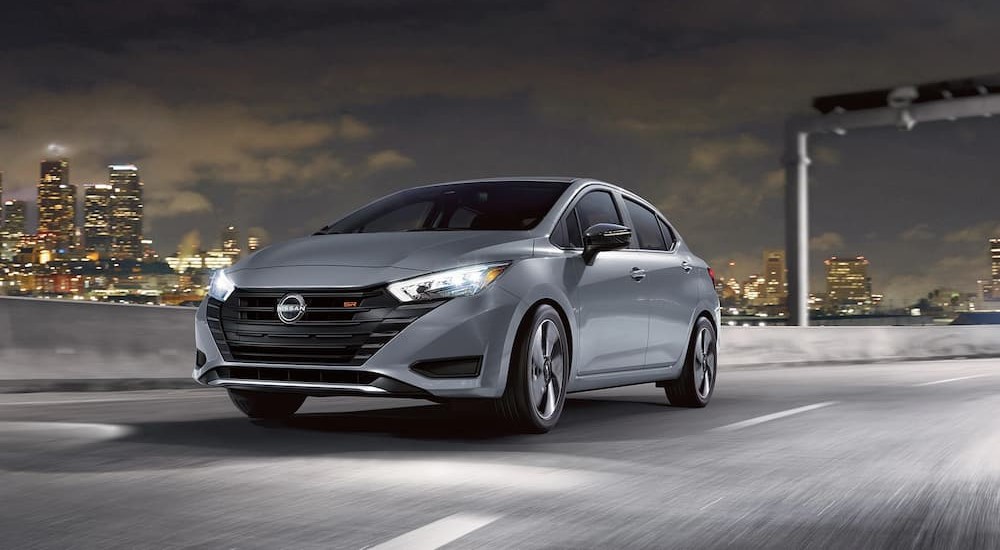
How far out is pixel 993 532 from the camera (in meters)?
5.66

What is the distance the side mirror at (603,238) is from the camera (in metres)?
9.34

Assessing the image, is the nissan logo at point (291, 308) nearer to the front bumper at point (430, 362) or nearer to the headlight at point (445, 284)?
the front bumper at point (430, 362)

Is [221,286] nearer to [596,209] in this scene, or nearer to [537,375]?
[537,375]

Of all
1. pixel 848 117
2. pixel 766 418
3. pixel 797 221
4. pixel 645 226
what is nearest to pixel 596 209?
pixel 645 226

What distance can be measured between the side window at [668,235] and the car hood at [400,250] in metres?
2.81

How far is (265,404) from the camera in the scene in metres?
9.62

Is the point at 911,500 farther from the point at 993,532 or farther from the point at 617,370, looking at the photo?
the point at 617,370

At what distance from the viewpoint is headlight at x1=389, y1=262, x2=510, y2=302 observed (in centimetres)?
811

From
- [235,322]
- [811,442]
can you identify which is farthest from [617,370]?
[235,322]

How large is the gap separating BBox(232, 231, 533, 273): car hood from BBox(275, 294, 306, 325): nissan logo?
0.90ft

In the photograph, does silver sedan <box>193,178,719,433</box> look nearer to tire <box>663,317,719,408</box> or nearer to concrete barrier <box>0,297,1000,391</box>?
tire <box>663,317,719,408</box>

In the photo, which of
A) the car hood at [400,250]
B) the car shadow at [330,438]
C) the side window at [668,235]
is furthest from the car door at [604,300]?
the side window at [668,235]

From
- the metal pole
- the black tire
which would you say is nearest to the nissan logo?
the black tire

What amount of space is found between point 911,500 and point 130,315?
31.1 ft
